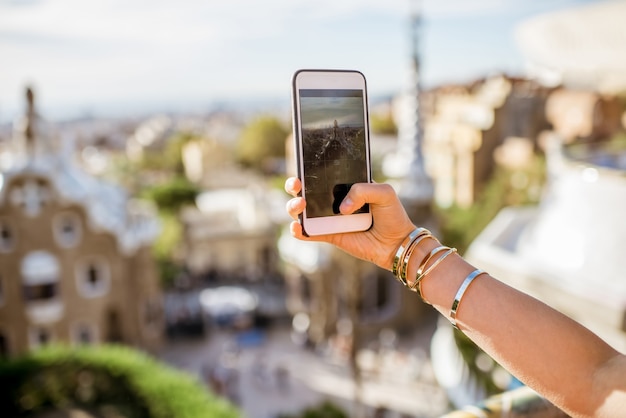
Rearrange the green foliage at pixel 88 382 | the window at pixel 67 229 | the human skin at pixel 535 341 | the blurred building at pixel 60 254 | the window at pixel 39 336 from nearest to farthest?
the human skin at pixel 535 341, the green foliage at pixel 88 382, the blurred building at pixel 60 254, the window at pixel 67 229, the window at pixel 39 336

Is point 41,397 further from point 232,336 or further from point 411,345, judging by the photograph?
point 411,345

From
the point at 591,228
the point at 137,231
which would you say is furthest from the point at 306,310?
the point at 591,228

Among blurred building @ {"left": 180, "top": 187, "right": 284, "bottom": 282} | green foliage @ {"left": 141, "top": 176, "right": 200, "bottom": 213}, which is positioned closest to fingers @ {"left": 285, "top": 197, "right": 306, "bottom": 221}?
blurred building @ {"left": 180, "top": 187, "right": 284, "bottom": 282}

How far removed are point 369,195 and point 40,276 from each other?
16057 millimetres

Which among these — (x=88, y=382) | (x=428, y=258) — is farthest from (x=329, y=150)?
(x=88, y=382)

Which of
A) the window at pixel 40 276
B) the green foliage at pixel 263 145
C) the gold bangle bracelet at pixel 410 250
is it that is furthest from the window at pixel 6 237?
the green foliage at pixel 263 145

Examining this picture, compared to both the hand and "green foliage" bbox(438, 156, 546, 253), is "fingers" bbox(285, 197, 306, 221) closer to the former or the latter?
the hand

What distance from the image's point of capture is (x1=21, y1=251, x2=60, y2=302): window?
1566 centimetres

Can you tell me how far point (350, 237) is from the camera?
2201mm

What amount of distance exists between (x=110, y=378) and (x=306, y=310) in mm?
8286

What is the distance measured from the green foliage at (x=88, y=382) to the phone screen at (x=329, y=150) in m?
8.18

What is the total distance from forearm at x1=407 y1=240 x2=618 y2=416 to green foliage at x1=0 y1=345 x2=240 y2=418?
8.58m

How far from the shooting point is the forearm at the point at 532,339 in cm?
156

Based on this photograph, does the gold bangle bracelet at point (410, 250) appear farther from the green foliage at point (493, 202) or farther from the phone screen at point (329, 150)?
the green foliage at point (493, 202)
